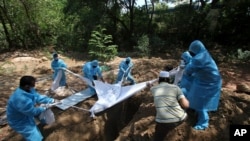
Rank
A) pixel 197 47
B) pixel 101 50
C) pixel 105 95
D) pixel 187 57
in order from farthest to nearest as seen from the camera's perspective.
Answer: pixel 101 50
pixel 105 95
pixel 187 57
pixel 197 47

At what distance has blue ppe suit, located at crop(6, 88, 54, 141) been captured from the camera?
4.61m

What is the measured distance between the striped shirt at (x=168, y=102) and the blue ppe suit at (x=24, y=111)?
1877 mm

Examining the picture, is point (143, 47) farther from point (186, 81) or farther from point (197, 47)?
point (197, 47)

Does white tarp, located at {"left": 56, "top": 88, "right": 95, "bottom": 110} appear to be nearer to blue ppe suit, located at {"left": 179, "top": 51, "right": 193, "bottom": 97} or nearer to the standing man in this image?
blue ppe suit, located at {"left": 179, "top": 51, "right": 193, "bottom": 97}

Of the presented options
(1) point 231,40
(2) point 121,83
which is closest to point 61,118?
(2) point 121,83

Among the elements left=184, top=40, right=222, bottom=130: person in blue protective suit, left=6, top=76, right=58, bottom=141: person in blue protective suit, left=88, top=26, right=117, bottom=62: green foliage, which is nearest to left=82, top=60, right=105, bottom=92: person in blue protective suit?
left=6, top=76, right=58, bottom=141: person in blue protective suit

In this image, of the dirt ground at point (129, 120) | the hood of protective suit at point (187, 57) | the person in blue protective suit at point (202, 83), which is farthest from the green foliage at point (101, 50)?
the person in blue protective suit at point (202, 83)

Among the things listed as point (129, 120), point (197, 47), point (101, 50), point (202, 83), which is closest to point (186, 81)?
point (202, 83)

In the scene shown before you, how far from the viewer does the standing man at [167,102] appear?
Answer: 397cm

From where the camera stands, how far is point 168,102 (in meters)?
4.00

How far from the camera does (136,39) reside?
1412 cm

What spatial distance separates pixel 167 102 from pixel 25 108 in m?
2.09

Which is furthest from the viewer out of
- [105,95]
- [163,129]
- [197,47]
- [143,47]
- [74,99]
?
[143,47]

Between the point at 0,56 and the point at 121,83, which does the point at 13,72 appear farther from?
the point at 121,83
